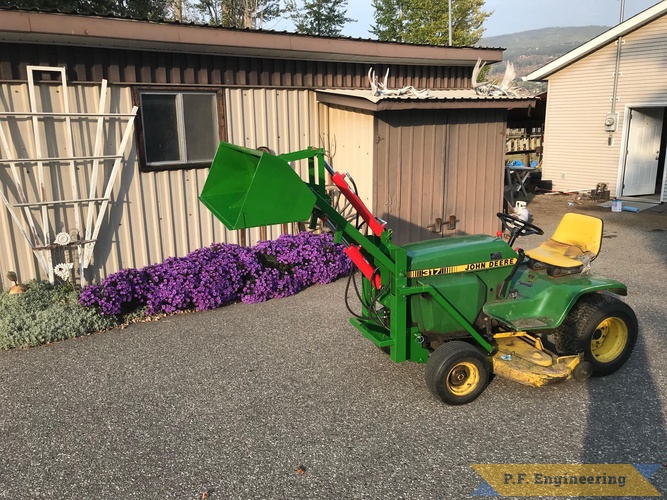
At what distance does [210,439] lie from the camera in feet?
12.5

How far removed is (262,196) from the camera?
11.7 ft

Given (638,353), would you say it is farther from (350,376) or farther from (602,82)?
(602,82)

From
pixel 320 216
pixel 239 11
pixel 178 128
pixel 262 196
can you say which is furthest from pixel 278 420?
pixel 239 11

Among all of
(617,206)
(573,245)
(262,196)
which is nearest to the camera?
(262,196)

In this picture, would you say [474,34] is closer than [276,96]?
No

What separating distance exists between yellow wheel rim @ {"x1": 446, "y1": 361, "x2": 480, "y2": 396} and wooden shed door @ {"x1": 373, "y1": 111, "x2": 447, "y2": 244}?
4112 mm

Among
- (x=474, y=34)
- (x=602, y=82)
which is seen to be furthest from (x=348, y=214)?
(x=474, y=34)

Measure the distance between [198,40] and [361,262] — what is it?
4222 millimetres

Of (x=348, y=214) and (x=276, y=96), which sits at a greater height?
(x=276, y=96)

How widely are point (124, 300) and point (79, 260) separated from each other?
3.32 ft

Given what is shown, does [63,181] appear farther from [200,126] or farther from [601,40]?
[601,40]

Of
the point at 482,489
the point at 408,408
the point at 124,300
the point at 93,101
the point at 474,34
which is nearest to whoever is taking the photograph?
the point at 482,489

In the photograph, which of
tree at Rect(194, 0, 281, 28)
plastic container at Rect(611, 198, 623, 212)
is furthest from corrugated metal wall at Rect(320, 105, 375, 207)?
tree at Rect(194, 0, 281, 28)

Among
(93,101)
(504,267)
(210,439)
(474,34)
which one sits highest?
(474,34)
